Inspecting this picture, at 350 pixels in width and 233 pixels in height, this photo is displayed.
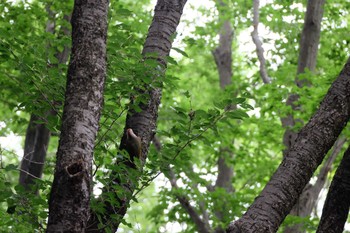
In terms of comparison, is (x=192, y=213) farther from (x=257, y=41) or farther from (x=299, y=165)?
(x=299, y=165)

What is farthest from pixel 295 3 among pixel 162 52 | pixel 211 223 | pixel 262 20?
pixel 162 52

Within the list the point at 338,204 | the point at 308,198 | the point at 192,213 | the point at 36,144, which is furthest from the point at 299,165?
the point at 192,213

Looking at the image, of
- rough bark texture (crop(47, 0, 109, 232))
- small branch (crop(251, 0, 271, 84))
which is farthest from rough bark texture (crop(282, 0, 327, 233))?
rough bark texture (crop(47, 0, 109, 232))

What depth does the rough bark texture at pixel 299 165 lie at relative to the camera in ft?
11.8

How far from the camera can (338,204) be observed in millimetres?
4348

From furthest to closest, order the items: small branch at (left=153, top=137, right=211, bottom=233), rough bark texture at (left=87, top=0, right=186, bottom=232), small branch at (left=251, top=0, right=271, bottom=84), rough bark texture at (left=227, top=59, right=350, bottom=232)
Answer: small branch at (left=251, top=0, right=271, bottom=84) < small branch at (left=153, top=137, right=211, bottom=233) < rough bark texture at (left=87, top=0, right=186, bottom=232) < rough bark texture at (left=227, top=59, right=350, bottom=232)

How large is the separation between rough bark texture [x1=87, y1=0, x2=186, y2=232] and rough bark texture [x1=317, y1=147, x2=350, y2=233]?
1451 mm

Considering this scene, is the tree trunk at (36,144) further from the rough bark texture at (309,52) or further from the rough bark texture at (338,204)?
the rough bark texture at (338,204)

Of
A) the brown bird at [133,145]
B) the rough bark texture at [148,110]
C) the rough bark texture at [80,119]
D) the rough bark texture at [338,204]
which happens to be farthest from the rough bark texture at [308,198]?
the rough bark texture at [80,119]

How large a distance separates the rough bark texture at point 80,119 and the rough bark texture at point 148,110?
1055mm

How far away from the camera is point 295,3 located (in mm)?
13672

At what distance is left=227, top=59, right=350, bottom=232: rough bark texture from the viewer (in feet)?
11.8

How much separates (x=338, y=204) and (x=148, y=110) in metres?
1.65

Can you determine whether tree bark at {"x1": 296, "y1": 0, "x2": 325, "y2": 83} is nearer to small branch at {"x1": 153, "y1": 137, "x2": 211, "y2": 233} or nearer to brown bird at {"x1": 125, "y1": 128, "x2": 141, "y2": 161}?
small branch at {"x1": 153, "y1": 137, "x2": 211, "y2": 233}
